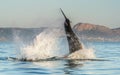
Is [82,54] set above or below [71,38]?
below

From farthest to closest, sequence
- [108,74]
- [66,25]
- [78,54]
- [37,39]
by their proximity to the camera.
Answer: [37,39] < [78,54] < [66,25] < [108,74]

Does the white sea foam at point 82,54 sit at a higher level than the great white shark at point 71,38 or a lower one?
lower

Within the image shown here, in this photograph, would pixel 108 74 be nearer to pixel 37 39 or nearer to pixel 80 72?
pixel 80 72

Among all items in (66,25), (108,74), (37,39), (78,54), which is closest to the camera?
(108,74)

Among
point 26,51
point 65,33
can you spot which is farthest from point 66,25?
point 26,51

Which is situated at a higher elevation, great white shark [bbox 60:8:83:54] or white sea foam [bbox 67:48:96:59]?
great white shark [bbox 60:8:83:54]

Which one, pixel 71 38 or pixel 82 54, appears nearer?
pixel 71 38

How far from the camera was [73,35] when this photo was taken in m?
37.8

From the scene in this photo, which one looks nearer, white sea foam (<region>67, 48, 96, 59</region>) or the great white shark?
the great white shark

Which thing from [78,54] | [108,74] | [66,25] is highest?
[66,25]

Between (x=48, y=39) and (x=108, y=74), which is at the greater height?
(x=48, y=39)

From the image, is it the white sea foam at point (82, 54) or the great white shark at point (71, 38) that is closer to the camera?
the great white shark at point (71, 38)

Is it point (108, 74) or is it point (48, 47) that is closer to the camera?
point (108, 74)

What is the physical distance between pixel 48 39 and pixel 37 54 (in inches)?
115
